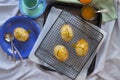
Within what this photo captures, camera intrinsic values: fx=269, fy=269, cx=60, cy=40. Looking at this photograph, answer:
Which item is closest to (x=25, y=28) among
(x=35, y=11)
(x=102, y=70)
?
(x=35, y=11)

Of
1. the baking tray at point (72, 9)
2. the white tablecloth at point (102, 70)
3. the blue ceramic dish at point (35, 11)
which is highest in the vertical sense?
the baking tray at point (72, 9)

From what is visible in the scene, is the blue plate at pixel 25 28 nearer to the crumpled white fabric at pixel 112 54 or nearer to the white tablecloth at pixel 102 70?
the white tablecloth at pixel 102 70

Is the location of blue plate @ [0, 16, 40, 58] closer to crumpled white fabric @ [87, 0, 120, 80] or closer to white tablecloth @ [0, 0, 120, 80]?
white tablecloth @ [0, 0, 120, 80]

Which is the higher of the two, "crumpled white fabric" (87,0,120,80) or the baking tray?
the baking tray

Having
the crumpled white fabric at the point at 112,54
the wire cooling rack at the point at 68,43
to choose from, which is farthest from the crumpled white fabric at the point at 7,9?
the crumpled white fabric at the point at 112,54

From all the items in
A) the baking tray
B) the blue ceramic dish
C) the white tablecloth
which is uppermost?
the baking tray

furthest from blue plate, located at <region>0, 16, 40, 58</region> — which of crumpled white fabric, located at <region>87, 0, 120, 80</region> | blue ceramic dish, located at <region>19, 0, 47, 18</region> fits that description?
crumpled white fabric, located at <region>87, 0, 120, 80</region>

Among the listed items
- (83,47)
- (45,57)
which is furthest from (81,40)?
(45,57)
